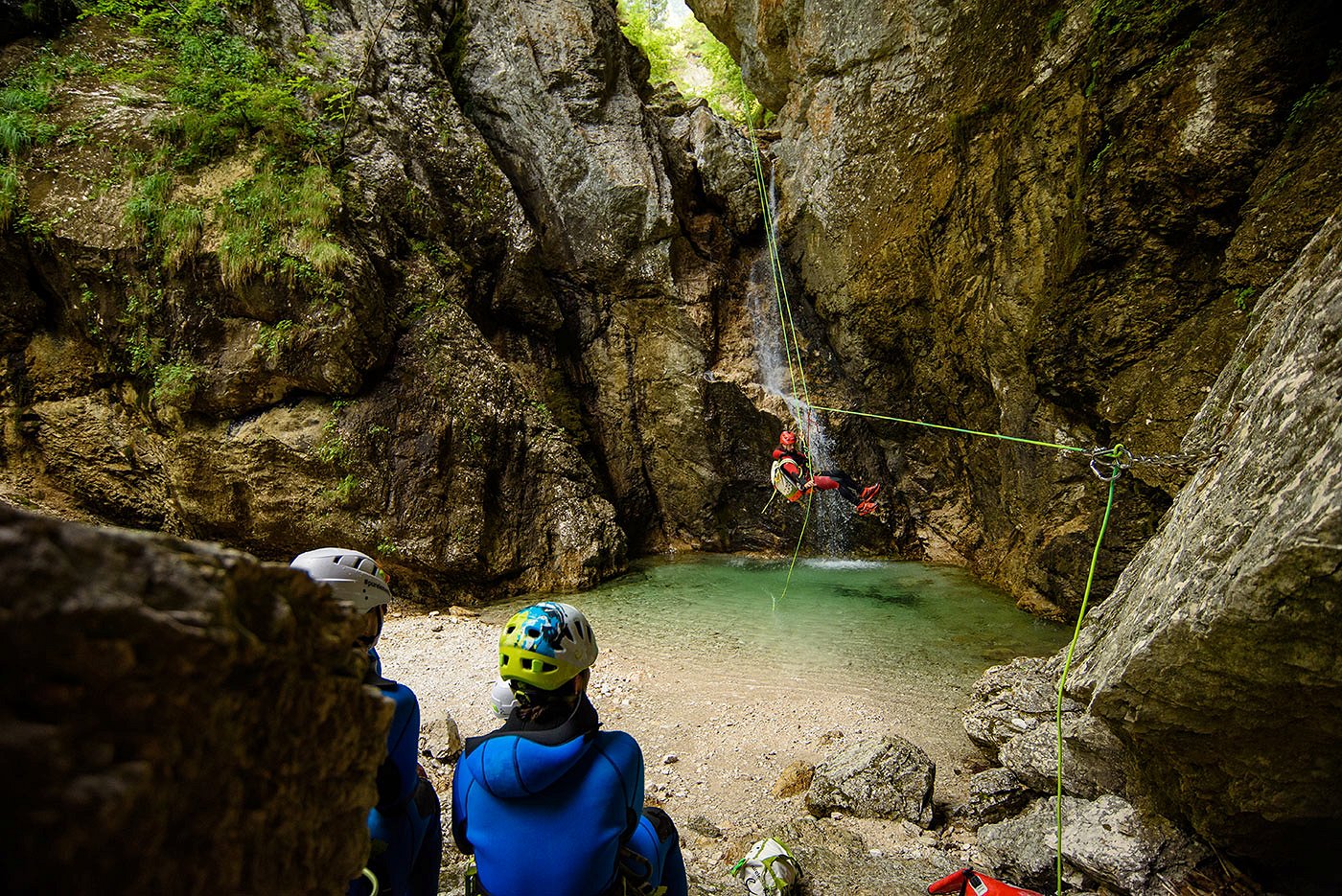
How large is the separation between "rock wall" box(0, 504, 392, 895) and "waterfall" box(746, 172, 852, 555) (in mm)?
9973

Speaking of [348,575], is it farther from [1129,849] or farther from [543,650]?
[1129,849]

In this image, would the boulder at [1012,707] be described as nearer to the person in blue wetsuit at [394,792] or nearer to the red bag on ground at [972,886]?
the red bag on ground at [972,886]

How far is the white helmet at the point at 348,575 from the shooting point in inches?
85.8

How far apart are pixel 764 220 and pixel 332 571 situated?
10.9m

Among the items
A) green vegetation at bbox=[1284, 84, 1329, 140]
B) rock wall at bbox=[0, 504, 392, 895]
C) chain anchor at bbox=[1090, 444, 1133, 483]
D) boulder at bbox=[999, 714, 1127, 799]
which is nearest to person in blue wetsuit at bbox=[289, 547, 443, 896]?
rock wall at bbox=[0, 504, 392, 895]

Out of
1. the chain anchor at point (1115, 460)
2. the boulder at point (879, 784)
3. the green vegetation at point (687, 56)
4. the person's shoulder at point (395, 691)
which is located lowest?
the boulder at point (879, 784)

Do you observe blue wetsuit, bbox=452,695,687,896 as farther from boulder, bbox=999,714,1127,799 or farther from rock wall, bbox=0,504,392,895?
boulder, bbox=999,714,1127,799

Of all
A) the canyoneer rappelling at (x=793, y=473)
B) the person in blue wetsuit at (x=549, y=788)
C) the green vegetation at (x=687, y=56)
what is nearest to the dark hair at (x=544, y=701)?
the person in blue wetsuit at (x=549, y=788)

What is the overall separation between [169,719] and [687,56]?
73.1 feet

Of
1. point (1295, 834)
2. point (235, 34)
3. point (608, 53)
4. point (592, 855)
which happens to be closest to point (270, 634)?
point (592, 855)

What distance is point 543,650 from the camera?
186 cm

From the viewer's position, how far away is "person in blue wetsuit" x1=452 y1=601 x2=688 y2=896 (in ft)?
5.57

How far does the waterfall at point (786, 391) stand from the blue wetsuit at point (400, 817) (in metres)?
9.09

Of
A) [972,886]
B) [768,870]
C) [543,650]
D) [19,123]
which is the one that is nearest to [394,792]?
[543,650]
